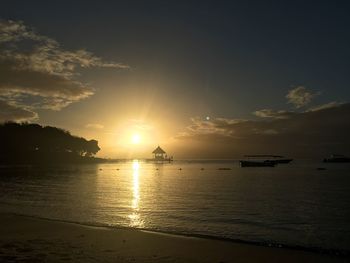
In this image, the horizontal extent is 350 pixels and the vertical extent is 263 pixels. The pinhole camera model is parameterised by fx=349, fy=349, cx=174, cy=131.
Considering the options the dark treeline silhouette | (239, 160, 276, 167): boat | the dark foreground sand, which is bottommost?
the dark foreground sand

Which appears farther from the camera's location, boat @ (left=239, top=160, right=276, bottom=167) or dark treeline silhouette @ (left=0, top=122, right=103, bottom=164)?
boat @ (left=239, top=160, right=276, bottom=167)

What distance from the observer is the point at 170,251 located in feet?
49.4

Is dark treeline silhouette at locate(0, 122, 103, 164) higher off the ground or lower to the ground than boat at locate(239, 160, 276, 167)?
higher

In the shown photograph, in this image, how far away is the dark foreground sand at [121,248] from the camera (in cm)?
1366

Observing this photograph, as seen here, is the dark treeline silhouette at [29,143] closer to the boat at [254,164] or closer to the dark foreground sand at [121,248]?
the boat at [254,164]

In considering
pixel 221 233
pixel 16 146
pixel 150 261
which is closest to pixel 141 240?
pixel 150 261

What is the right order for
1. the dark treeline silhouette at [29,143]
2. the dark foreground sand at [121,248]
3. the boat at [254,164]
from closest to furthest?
the dark foreground sand at [121,248], the dark treeline silhouette at [29,143], the boat at [254,164]

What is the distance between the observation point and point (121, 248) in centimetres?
1540

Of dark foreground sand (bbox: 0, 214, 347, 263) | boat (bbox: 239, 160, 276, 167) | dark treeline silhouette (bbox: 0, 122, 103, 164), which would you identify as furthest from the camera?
boat (bbox: 239, 160, 276, 167)

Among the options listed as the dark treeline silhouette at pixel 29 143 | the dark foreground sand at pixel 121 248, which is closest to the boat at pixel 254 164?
the dark treeline silhouette at pixel 29 143

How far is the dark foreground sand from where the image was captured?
1366cm

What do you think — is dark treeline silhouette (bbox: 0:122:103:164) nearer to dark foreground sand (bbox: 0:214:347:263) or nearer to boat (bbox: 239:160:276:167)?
boat (bbox: 239:160:276:167)

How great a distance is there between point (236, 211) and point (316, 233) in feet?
30.9

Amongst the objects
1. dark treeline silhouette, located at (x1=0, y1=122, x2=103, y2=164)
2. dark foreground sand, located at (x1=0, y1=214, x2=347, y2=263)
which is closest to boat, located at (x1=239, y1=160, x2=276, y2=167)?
dark treeline silhouette, located at (x1=0, y1=122, x2=103, y2=164)
